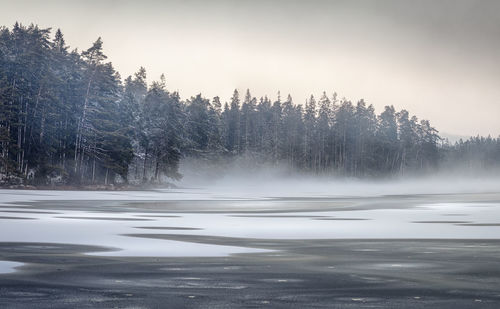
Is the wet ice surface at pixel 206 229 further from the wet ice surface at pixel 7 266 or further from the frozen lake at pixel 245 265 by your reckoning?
the wet ice surface at pixel 7 266

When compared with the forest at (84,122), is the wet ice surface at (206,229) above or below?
below

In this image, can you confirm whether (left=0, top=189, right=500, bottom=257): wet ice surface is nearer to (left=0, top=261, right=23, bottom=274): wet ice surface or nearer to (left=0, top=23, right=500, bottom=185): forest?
(left=0, top=261, right=23, bottom=274): wet ice surface

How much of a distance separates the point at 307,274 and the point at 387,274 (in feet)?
4.47

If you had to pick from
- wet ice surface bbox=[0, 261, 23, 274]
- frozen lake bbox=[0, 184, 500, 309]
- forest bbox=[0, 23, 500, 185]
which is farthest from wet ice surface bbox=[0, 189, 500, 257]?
forest bbox=[0, 23, 500, 185]

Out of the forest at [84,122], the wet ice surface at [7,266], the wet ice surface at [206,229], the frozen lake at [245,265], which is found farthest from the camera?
the forest at [84,122]

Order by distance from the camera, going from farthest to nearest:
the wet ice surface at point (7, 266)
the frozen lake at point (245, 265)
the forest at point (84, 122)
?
the forest at point (84, 122) < the wet ice surface at point (7, 266) < the frozen lake at point (245, 265)

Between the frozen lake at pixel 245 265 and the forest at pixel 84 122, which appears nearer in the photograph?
the frozen lake at pixel 245 265

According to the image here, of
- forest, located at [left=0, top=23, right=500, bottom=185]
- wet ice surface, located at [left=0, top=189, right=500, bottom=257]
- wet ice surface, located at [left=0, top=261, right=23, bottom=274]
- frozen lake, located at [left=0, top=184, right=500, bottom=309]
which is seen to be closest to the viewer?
frozen lake, located at [left=0, top=184, right=500, bottom=309]

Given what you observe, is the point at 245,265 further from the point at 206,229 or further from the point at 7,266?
the point at 206,229

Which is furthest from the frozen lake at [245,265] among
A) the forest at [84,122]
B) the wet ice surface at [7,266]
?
the forest at [84,122]

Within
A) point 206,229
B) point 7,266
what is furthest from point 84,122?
point 7,266

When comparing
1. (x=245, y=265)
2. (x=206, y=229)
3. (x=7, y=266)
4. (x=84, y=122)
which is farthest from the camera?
(x=84, y=122)

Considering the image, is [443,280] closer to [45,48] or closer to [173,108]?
[45,48]

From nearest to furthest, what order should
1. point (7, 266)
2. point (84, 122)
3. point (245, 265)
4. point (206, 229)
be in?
1. point (7, 266)
2. point (245, 265)
3. point (206, 229)
4. point (84, 122)
